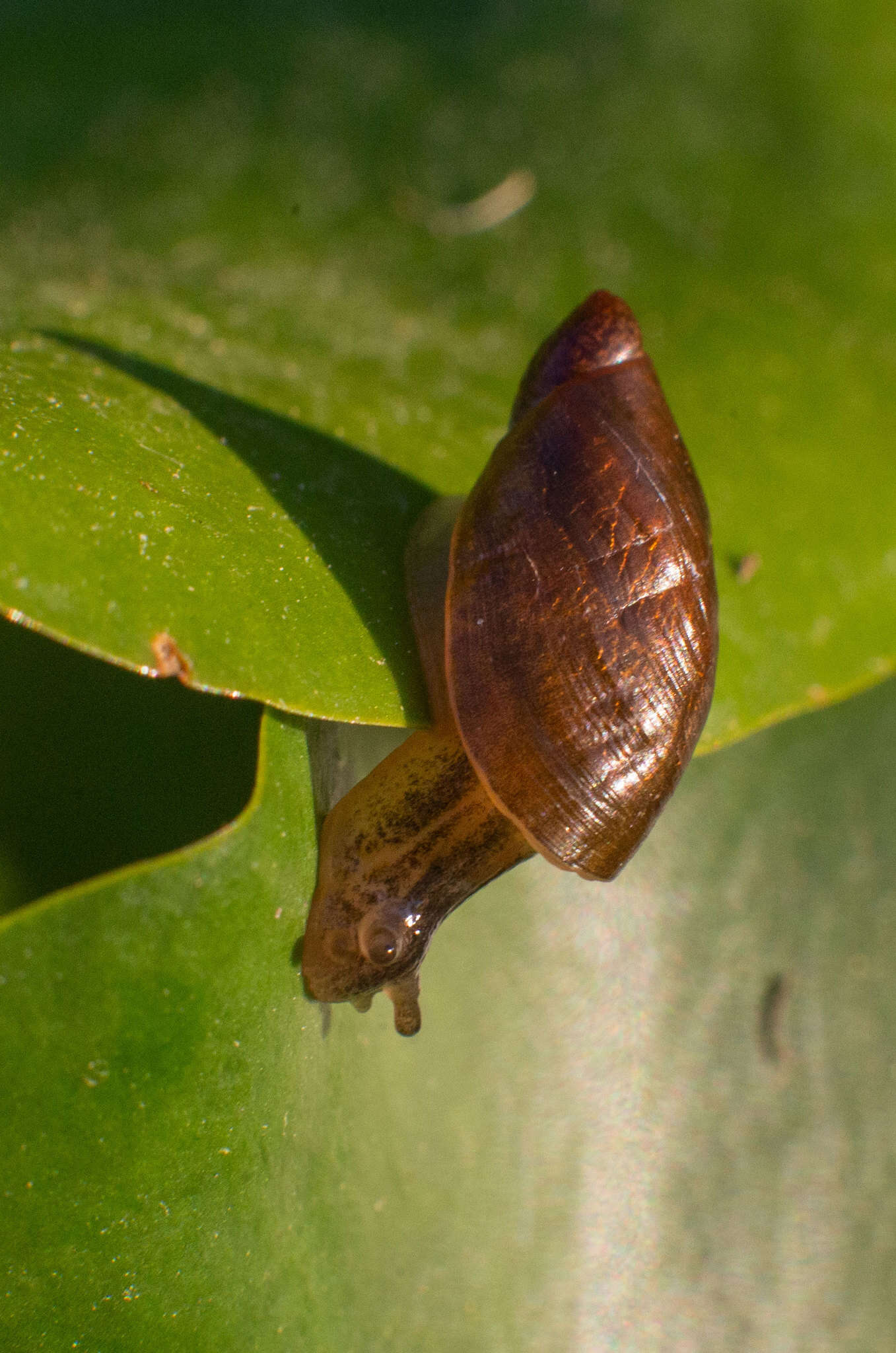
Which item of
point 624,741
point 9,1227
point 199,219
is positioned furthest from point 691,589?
point 199,219

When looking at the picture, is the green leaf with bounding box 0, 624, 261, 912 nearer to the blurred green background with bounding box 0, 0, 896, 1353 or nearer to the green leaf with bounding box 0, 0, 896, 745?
the blurred green background with bounding box 0, 0, 896, 1353

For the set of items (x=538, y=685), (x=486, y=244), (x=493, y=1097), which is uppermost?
(x=486, y=244)

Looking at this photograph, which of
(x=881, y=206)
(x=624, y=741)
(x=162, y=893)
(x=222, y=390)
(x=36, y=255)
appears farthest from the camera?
(x=881, y=206)

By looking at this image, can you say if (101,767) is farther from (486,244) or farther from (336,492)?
(486,244)

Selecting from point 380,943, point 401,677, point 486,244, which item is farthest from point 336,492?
point 486,244

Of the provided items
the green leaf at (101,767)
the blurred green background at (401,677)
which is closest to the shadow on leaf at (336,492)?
the blurred green background at (401,677)

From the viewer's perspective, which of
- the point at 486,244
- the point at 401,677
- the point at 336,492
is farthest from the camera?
the point at 486,244

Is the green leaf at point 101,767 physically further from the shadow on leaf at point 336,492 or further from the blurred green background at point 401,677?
the shadow on leaf at point 336,492

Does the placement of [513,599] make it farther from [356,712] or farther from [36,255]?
[36,255]
